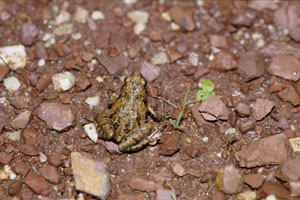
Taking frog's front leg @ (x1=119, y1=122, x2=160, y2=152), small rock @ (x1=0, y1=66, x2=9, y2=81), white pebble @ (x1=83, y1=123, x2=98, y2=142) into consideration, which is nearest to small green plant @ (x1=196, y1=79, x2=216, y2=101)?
frog's front leg @ (x1=119, y1=122, x2=160, y2=152)

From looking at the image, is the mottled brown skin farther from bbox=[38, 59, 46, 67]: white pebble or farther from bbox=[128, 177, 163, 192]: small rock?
bbox=[38, 59, 46, 67]: white pebble

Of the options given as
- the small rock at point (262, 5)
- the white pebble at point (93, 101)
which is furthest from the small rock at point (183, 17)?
the white pebble at point (93, 101)

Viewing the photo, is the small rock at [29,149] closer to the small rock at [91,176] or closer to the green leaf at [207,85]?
the small rock at [91,176]

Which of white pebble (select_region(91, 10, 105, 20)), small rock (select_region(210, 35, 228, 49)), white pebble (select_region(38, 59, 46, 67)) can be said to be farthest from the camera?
white pebble (select_region(91, 10, 105, 20))

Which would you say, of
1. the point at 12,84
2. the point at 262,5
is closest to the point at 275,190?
the point at 262,5

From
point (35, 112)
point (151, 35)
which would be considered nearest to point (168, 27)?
point (151, 35)

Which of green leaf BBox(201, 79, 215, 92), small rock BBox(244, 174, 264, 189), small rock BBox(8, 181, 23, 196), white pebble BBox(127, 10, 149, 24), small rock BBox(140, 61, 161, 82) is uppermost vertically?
white pebble BBox(127, 10, 149, 24)

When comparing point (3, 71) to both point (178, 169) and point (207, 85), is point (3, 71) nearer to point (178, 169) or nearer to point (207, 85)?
point (178, 169)
